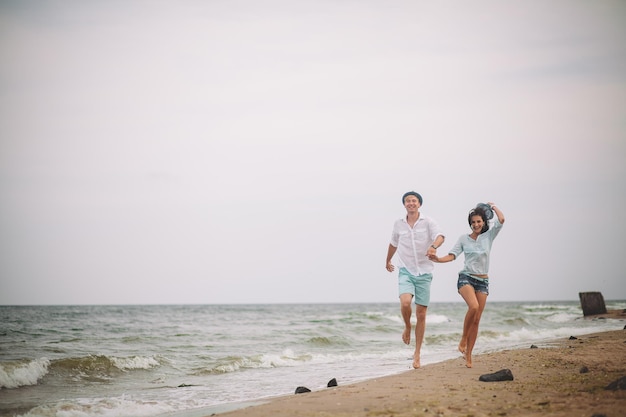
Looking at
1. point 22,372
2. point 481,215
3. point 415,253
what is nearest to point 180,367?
point 22,372

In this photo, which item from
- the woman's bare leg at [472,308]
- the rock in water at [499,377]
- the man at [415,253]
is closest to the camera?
the rock in water at [499,377]

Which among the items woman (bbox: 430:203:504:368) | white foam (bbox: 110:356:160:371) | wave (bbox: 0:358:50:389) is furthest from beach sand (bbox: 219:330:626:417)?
white foam (bbox: 110:356:160:371)

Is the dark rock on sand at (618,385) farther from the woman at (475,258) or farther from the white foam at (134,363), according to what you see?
the white foam at (134,363)

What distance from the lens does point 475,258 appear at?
776 cm

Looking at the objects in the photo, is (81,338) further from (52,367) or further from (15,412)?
(15,412)

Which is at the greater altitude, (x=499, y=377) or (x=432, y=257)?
(x=432, y=257)

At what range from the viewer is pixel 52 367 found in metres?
12.2

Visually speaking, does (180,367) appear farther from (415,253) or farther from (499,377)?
(499,377)

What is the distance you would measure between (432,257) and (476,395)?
2.31 metres

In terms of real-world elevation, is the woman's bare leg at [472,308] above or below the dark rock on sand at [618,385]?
above

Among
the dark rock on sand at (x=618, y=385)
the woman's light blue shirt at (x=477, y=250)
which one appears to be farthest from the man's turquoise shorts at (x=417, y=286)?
the dark rock on sand at (x=618, y=385)

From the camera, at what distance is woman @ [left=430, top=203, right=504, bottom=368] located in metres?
7.75

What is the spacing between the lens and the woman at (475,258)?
7746 mm

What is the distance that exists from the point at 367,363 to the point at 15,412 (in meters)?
7.48
